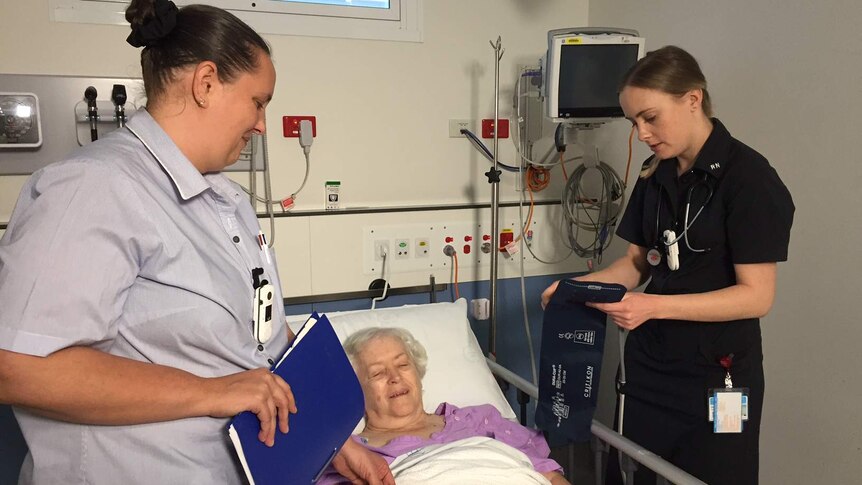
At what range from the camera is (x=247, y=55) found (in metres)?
1.04

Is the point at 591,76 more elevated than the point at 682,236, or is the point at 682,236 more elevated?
the point at 591,76

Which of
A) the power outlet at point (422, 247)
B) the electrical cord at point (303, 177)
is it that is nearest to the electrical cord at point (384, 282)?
the power outlet at point (422, 247)

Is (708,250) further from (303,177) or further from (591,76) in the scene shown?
(303,177)

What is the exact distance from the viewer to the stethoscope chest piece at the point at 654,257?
1.75 m

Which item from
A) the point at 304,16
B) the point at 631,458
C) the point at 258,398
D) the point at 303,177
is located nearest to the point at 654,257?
the point at 631,458

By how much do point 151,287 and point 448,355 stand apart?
140cm

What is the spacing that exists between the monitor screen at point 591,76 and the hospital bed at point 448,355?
897 mm

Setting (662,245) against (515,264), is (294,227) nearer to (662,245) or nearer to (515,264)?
(515,264)

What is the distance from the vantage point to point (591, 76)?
231 cm

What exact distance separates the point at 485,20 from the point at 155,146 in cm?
190

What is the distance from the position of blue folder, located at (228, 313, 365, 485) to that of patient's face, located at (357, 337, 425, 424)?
0.55 metres

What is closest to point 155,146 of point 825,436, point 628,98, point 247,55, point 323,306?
point 247,55

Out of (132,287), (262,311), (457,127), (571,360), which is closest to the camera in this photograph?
(132,287)

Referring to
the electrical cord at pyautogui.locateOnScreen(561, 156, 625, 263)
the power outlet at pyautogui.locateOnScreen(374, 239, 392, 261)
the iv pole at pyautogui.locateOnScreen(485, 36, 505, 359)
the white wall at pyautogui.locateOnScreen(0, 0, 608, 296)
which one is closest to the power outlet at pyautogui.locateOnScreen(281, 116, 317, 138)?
the white wall at pyautogui.locateOnScreen(0, 0, 608, 296)
